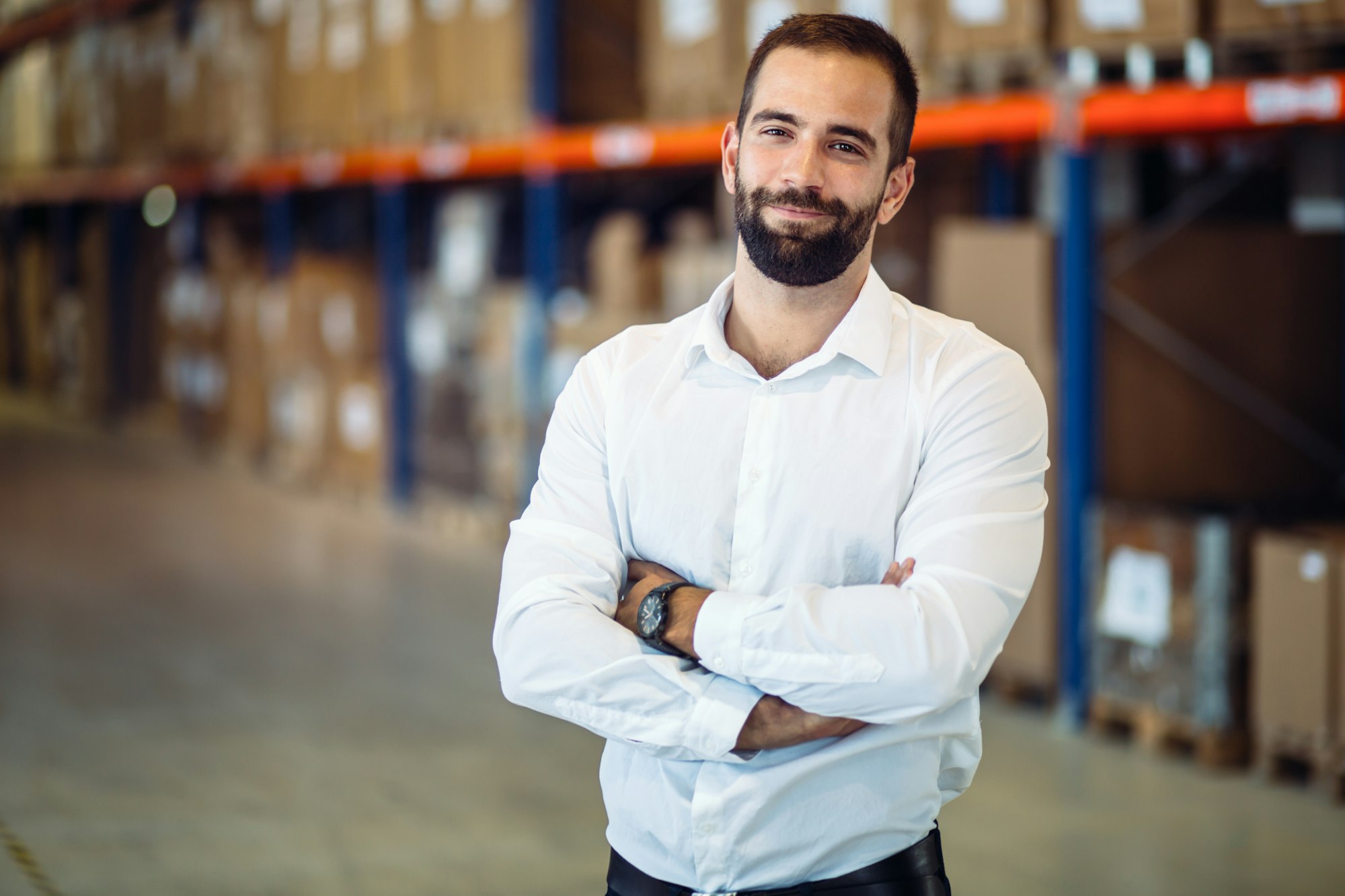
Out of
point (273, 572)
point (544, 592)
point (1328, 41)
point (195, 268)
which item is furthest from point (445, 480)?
point (544, 592)

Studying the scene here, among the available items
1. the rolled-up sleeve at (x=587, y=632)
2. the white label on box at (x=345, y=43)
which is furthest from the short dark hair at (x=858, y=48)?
the white label on box at (x=345, y=43)

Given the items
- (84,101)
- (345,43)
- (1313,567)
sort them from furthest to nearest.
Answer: (84,101) → (345,43) → (1313,567)

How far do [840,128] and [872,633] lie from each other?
24.1 inches

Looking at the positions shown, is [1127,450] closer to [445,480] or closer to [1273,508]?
[1273,508]

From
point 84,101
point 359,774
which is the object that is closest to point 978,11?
point 359,774

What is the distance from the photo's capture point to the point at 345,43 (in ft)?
31.5

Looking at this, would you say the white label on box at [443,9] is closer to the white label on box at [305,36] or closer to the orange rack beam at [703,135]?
the orange rack beam at [703,135]

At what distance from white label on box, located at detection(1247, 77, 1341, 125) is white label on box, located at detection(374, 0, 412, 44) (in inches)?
217

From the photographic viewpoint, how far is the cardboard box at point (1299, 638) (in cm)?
434

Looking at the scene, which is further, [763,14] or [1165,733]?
[763,14]

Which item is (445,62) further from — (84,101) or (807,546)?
(84,101)

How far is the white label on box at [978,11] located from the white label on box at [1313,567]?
198cm

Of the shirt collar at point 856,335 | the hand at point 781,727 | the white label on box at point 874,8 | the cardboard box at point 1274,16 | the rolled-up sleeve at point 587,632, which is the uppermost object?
the white label on box at point 874,8

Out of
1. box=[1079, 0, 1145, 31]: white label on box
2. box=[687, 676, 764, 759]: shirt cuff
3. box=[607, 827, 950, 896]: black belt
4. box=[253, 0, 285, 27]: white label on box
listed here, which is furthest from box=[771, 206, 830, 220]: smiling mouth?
box=[253, 0, 285, 27]: white label on box
